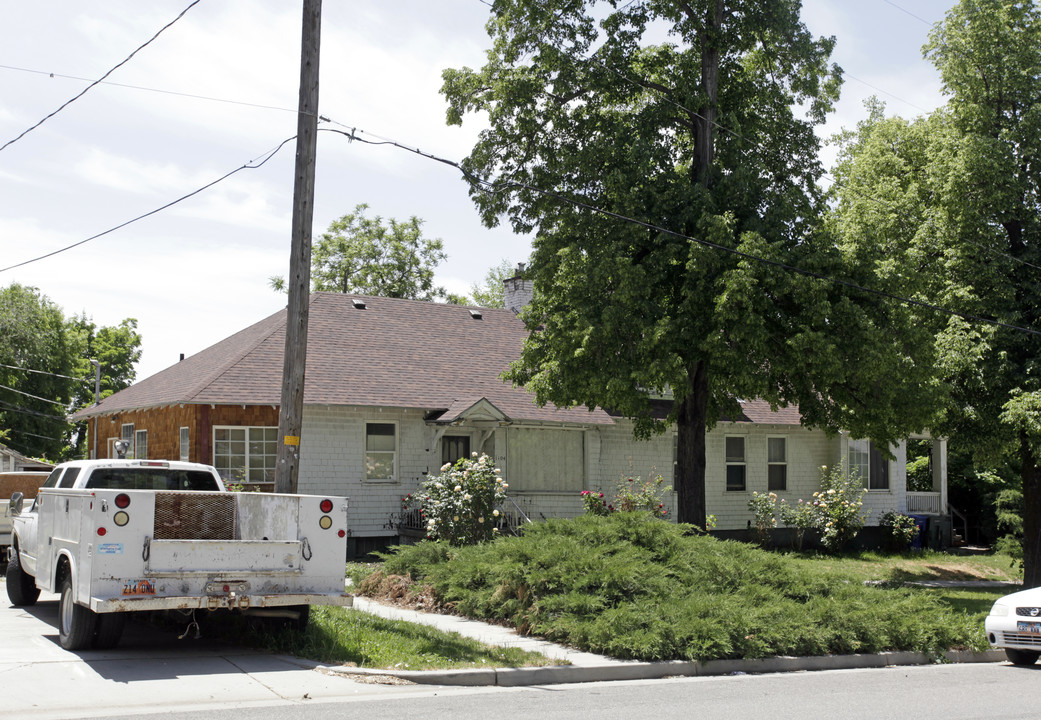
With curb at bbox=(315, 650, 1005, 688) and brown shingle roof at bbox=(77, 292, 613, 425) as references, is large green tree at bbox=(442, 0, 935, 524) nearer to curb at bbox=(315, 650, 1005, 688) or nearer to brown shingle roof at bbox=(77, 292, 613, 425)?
brown shingle roof at bbox=(77, 292, 613, 425)

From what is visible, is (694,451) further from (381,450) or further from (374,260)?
(374,260)

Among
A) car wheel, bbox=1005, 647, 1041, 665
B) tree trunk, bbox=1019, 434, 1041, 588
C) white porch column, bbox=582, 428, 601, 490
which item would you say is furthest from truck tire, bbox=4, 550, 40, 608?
tree trunk, bbox=1019, 434, 1041, 588

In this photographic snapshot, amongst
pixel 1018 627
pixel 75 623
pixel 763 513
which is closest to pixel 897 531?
pixel 763 513

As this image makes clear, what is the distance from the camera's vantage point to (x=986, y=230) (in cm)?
1969

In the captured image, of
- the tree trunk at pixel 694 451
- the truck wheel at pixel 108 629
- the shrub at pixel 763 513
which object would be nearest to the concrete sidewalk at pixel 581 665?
the truck wheel at pixel 108 629

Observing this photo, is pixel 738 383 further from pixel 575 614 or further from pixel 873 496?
pixel 873 496

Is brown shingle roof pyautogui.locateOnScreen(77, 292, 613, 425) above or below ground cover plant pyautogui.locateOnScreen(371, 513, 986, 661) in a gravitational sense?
above

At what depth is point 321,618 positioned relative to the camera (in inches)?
468

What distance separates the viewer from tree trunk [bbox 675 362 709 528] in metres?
18.4

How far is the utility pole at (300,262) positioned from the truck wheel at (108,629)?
2518 mm

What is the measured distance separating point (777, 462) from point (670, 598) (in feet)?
56.6

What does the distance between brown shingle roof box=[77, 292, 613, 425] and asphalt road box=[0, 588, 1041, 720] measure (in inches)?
434

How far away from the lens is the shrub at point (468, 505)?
18.6m

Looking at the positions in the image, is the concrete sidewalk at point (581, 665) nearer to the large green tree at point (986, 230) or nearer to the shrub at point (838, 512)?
the large green tree at point (986, 230)
